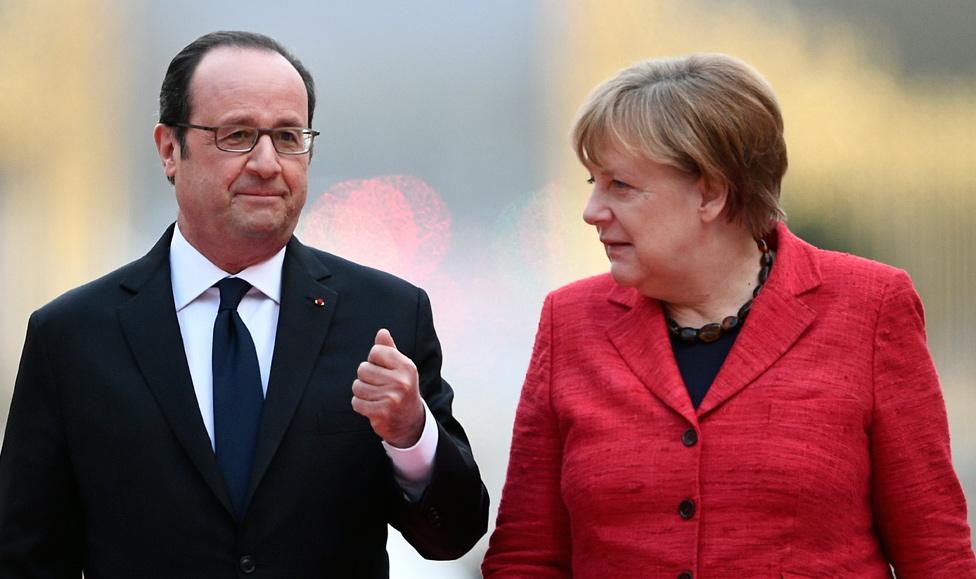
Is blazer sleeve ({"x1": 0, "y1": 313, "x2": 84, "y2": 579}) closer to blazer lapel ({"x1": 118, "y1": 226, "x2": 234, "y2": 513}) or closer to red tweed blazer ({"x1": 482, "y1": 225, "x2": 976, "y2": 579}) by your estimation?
blazer lapel ({"x1": 118, "y1": 226, "x2": 234, "y2": 513})

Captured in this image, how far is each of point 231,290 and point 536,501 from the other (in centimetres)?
60

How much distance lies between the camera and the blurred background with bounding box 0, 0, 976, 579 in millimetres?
3127

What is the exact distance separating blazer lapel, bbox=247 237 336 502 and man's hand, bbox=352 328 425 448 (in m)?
0.18

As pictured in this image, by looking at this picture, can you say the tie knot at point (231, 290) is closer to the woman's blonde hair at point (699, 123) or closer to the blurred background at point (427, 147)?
the woman's blonde hair at point (699, 123)

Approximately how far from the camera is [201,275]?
1953 millimetres

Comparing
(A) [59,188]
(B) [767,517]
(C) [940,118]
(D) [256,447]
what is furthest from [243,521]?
(C) [940,118]

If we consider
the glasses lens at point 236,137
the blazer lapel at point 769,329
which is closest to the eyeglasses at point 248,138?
the glasses lens at point 236,137

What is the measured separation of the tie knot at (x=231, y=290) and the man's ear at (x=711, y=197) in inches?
28.8

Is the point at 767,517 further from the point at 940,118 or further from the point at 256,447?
the point at 940,118

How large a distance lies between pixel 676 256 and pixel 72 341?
0.95m

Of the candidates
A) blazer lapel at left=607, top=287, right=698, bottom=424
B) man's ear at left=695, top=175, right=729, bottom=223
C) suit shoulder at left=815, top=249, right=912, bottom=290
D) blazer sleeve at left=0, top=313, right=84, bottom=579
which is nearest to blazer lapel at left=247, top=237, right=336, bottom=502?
blazer sleeve at left=0, top=313, right=84, bottom=579

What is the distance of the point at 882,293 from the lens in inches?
73.5

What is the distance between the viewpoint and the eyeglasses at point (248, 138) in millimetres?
1929

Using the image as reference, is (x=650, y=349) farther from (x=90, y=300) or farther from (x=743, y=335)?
(x=90, y=300)
